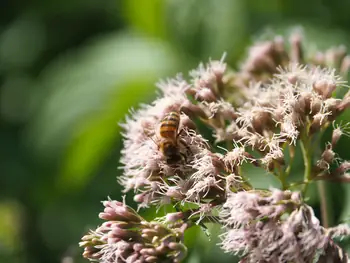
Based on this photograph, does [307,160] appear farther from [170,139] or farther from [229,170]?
[170,139]

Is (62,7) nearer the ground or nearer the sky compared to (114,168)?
nearer the sky

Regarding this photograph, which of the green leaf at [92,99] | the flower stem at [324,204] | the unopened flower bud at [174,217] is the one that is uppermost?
the green leaf at [92,99]

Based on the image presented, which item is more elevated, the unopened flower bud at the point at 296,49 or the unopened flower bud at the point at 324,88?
the unopened flower bud at the point at 296,49

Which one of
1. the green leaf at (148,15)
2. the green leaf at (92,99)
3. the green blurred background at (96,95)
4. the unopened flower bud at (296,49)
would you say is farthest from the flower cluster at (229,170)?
the green leaf at (148,15)

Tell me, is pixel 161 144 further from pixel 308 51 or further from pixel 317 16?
pixel 317 16

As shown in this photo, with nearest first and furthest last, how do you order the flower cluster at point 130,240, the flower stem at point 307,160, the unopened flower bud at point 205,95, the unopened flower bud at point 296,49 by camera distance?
the flower cluster at point 130,240
the flower stem at point 307,160
the unopened flower bud at point 205,95
the unopened flower bud at point 296,49

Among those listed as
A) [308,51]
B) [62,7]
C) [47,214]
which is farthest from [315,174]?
[62,7]

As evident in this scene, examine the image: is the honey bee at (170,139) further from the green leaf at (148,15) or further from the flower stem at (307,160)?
the green leaf at (148,15)

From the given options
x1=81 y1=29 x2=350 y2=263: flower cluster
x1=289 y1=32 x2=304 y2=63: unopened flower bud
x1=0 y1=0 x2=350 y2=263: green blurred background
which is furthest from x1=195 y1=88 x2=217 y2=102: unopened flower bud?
x1=0 y1=0 x2=350 y2=263: green blurred background
